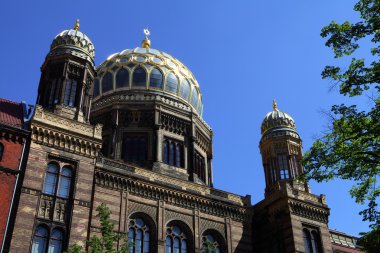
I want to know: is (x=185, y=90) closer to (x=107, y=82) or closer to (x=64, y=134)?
(x=107, y=82)

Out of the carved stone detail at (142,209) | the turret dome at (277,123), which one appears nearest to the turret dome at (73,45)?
the carved stone detail at (142,209)

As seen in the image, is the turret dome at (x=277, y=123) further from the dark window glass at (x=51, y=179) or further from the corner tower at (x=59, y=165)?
the dark window glass at (x=51, y=179)

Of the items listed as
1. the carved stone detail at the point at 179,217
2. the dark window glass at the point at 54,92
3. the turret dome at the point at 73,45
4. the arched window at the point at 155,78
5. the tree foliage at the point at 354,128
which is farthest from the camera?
the arched window at the point at 155,78

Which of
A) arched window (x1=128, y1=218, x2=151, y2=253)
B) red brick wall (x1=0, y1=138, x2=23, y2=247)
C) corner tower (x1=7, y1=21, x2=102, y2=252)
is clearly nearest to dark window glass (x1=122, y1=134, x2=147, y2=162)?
corner tower (x1=7, y1=21, x2=102, y2=252)

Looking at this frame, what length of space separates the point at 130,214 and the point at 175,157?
10475 millimetres

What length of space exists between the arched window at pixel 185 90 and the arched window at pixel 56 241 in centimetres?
1977

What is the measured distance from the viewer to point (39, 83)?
2820 cm

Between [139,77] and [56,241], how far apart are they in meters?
19.4

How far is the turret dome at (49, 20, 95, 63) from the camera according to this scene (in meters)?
27.4

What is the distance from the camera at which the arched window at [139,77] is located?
3728 cm

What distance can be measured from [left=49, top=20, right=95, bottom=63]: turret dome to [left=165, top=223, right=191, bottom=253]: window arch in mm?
10996

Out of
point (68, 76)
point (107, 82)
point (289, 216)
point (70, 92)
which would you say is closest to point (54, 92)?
point (70, 92)

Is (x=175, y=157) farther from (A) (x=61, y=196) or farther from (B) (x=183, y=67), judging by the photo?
(A) (x=61, y=196)

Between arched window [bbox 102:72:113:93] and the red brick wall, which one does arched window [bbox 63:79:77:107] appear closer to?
the red brick wall
